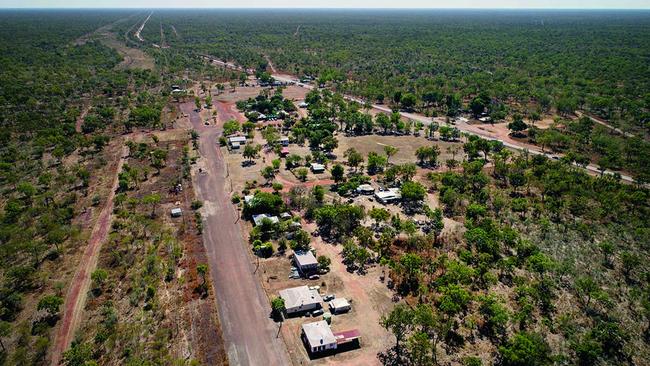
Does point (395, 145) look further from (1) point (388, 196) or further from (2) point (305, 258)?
(2) point (305, 258)

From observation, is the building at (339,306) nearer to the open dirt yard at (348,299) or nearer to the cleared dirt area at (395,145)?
the open dirt yard at (348,299)

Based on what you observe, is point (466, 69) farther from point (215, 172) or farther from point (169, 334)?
point (169, 334)

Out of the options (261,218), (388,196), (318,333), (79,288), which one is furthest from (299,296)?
(388,196)

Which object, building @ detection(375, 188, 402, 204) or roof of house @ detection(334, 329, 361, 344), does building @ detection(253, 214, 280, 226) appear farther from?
roof of house @ detection(334, 329, 361, 344)

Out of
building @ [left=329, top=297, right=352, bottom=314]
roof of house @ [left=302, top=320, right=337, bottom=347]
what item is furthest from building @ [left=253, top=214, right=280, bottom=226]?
roof of house @ [left=302, top=320, right=337, bottom=347]

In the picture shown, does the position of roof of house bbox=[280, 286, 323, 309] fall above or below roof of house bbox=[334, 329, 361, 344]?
above

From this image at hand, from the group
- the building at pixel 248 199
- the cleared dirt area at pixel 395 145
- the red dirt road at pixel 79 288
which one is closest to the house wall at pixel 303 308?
the red dirt road at pixel 79 288

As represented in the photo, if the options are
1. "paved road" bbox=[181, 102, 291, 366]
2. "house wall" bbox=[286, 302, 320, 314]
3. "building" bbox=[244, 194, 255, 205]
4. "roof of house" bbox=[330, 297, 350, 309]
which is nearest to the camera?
"paved road" bbox=[181, 102, 291, 366]
